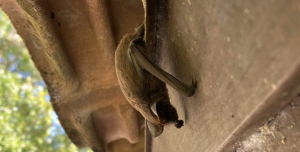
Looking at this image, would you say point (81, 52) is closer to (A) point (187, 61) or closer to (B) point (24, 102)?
(A) point (187, 61)

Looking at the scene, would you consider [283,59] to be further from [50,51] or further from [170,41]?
[50,51]

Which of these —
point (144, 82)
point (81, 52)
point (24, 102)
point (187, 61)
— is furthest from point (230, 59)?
point (24, 102)

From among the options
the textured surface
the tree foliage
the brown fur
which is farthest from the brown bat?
the tree foliage

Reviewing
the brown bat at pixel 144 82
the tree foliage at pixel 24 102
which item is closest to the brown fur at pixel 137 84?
the brown bat at pixel 144 82

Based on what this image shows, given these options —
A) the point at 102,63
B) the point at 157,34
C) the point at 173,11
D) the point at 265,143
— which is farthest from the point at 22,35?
the point at 265,143

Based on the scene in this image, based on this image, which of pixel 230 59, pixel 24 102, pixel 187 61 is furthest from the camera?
pixel 24 102

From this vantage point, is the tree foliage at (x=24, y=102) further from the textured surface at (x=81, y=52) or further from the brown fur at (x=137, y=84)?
the brown fur at (x=137, y=84)
